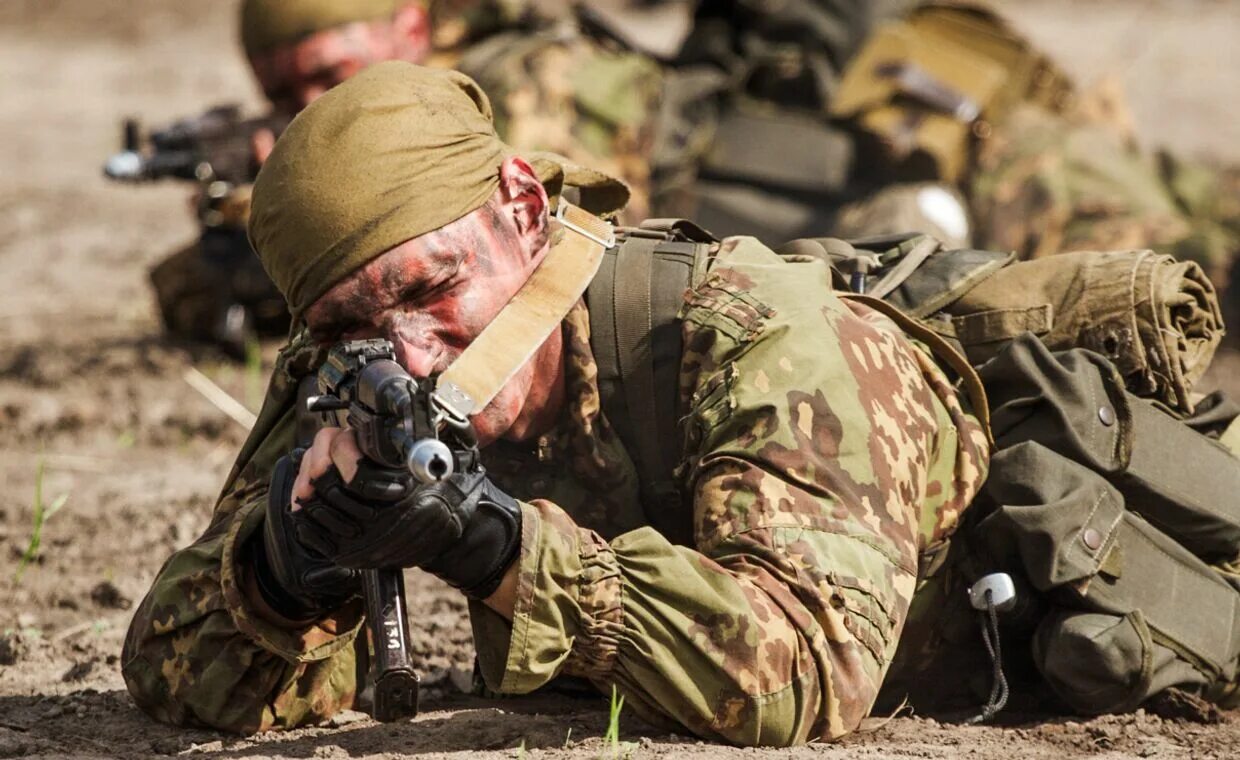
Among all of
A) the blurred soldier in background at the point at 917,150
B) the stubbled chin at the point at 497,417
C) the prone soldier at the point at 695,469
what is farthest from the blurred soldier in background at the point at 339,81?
the stubbled chin at the point at 497,417

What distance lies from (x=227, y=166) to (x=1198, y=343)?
13.7 ft

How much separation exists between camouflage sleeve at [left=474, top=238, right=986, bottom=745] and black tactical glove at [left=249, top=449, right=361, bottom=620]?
28 centimetres

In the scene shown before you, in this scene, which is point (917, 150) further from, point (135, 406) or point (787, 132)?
point (135, 406)

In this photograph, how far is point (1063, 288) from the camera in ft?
11.0

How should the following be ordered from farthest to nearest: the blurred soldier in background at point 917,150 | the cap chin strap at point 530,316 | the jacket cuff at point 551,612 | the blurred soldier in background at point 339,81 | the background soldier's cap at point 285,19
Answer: the blurred soldier in background at point 917,150
the blurred soldier in background at point 339,81
the background soldier's cap at point 285,19
the cap chin strap at point 530,316
the jacket cuff at point 551,612

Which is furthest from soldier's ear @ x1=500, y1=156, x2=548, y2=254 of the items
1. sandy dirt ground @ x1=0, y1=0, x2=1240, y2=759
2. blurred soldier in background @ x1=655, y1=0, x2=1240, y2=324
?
blurred soldier in background @ x1=655, y1=0, x2=1240, y2=324

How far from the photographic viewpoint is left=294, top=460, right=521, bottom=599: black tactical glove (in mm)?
2375

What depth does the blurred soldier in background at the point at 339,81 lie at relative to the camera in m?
6.19

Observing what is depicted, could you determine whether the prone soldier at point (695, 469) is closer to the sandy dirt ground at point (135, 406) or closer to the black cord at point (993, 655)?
the black cord at point (993, 655)

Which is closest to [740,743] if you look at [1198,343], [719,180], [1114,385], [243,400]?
[1114,385]

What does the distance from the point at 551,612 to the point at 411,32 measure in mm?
4376

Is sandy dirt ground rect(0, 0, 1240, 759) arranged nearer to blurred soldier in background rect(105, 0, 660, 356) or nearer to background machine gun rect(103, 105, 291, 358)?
background machine gun rect(103, 105, 291, 358)

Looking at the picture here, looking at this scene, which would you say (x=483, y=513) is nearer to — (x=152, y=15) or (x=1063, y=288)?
(x=1063, y=288)

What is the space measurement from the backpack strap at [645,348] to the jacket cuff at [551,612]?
Answer: 0.41 m
